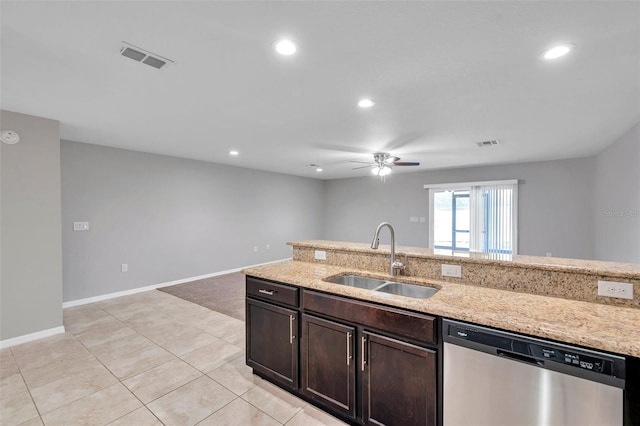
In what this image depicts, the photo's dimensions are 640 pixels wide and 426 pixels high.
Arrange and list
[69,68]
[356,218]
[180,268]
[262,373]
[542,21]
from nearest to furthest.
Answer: [542,21] < [69,68] < [262,373] < [180,268] < [356,218]

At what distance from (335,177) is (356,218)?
54.0 inches

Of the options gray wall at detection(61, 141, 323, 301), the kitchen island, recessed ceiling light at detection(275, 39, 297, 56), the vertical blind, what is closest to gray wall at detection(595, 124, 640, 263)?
the vertical blind

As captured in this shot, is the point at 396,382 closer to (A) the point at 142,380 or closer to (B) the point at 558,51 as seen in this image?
(A) the point at 142,380

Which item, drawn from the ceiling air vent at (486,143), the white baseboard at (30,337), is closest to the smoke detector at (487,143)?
the ceiling air vent at (486,143)

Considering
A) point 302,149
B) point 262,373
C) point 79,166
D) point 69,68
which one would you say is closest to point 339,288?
point 262,373

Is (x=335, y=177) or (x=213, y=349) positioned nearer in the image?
(x=213, y=349)

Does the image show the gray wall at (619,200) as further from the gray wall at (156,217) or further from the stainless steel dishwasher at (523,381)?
the gray wall at (156,217)

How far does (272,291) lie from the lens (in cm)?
219

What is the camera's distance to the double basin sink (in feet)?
6.59

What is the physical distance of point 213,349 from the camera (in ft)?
9.48

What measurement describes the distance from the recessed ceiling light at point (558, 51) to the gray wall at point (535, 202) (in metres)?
4.89

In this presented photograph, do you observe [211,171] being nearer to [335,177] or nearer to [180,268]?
[180,268]

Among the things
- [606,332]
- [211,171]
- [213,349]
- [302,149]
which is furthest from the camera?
[211,171]

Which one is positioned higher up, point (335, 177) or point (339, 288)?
point (335, 177)
